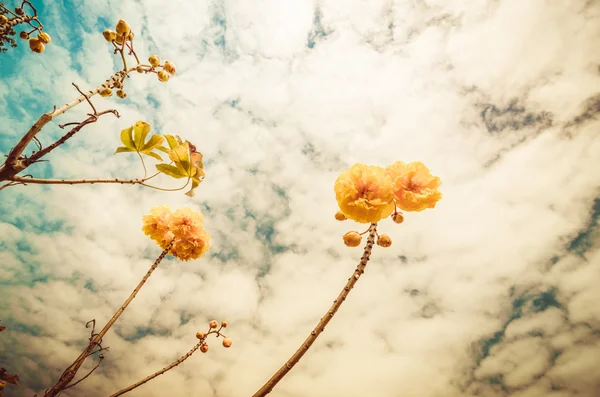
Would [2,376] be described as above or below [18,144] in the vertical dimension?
below

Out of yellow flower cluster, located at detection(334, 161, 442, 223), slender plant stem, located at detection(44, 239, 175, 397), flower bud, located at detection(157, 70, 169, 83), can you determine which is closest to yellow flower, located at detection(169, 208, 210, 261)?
slender plant stem, located at detection(44, 239, 175, 397)

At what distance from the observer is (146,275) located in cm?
345

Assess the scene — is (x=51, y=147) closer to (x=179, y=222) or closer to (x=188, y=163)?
(x=188, y=163)

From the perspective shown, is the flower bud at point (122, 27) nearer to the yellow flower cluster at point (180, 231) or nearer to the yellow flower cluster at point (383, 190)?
the yellow flower cluster at point (383, 190)

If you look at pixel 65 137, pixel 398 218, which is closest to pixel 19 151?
pixel 65 137

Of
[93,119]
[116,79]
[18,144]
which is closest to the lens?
[18,144]

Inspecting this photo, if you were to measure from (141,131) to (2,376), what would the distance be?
2242mm

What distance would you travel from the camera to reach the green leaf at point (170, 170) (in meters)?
2.30

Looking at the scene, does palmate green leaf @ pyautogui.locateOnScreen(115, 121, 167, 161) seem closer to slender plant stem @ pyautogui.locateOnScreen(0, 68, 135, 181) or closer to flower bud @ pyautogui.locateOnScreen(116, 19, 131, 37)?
slender plant stem @ pyautogui.locateOnScreen(0, 68, 135, 181)

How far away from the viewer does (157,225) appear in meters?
5.39

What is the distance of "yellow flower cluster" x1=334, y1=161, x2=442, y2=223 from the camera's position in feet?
7.61

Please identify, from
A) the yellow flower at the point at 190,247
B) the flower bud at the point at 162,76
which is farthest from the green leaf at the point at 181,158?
the yellow flower at the point at 190,247

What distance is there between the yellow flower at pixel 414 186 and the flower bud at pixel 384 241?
0.39m

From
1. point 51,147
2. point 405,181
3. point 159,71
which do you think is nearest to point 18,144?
point 51,147
